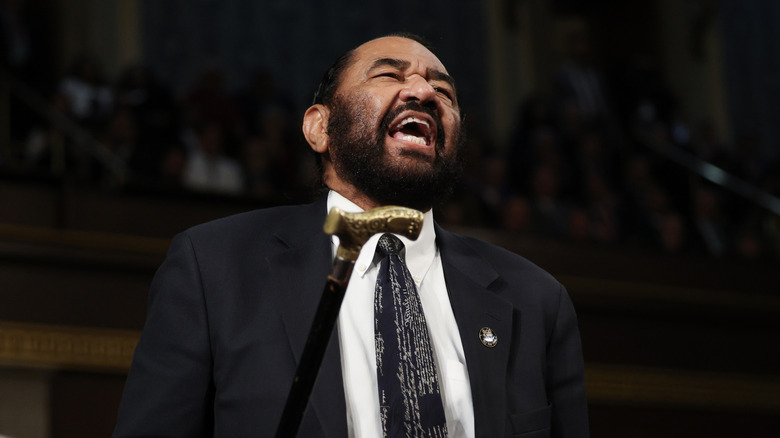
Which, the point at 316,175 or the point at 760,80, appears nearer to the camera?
the point at 316,175

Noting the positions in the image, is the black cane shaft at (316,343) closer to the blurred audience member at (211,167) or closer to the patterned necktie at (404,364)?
the patterned necktie at (404,364)

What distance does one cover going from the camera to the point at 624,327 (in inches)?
159

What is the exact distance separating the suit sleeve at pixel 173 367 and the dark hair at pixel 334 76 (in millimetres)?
472

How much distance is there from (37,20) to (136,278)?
12.4 ft

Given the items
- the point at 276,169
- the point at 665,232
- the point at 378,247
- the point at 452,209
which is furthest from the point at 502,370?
the point at 665,232

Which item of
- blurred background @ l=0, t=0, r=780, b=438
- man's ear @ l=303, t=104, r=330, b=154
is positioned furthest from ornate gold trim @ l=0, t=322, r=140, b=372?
man's ear @ l=303, t=104, r=330, b=154

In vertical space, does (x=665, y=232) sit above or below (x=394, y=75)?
above

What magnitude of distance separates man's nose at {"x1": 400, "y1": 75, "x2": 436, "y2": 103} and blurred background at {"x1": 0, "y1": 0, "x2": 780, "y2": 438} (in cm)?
36

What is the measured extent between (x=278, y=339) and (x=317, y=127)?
53 centimetres

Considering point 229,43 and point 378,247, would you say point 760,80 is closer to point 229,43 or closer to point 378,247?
point 229,43

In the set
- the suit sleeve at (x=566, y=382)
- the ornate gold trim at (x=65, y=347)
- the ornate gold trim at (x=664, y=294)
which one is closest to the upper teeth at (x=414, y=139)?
the suit sleeve at (x=566, y=382)

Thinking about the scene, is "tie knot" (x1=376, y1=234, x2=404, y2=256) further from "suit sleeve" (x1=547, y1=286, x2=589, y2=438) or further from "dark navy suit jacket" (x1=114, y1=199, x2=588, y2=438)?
"suit sleeve" (x1=547, y1=286, x2=589, y2=438)

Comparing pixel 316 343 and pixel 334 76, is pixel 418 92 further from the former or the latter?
pixel 316 343

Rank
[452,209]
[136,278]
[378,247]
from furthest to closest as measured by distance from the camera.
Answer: [452,209]
[136,278]
[378,247]
